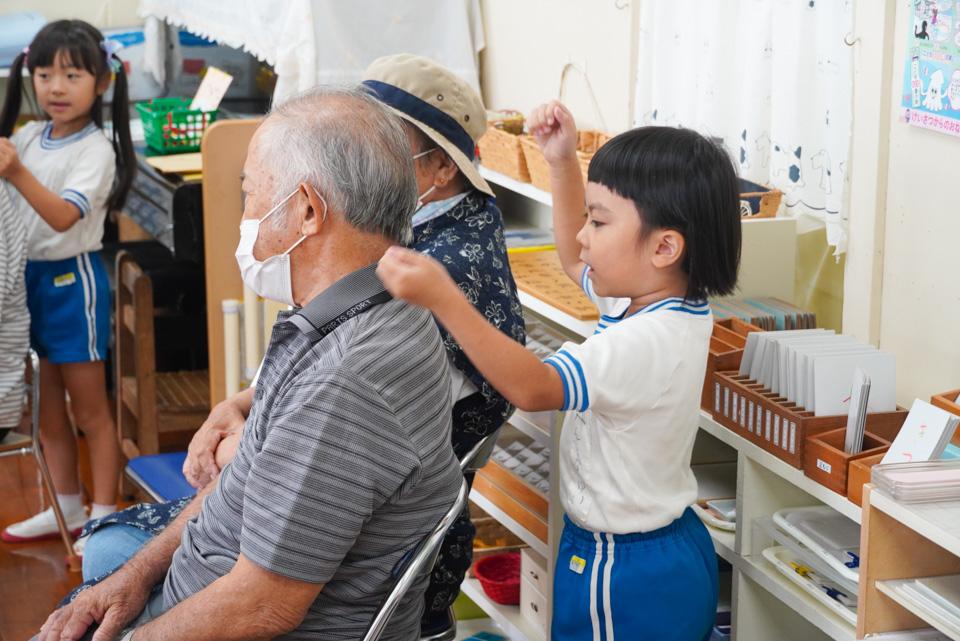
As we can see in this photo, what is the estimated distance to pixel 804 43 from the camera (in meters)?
2.13

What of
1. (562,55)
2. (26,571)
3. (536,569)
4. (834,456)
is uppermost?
(562,55)

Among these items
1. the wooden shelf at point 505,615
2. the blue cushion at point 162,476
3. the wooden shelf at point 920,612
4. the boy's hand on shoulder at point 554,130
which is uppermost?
the boy's hand on shoulder at point 554,130

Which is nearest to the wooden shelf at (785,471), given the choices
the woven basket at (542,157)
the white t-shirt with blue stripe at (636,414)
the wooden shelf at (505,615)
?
the white t-shirt with blue stripe at (636,414)

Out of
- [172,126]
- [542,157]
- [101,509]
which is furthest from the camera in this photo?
[172,126]

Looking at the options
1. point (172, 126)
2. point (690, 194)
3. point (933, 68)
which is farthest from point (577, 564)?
point (172, 126)

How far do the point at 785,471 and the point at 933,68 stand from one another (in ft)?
2.53

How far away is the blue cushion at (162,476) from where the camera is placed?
2367mm

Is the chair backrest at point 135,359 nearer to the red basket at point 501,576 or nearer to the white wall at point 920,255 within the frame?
the red basket at point 501,576

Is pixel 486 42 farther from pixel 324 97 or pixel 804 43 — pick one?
pixel 324 97

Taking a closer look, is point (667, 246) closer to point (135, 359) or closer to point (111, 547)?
point (111, 547)

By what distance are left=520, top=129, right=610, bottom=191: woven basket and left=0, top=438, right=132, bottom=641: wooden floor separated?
67.3 inches

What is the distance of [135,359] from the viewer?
341 centimetres

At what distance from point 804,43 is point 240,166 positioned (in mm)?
1634

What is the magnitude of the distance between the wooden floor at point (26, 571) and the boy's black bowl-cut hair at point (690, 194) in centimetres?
191
